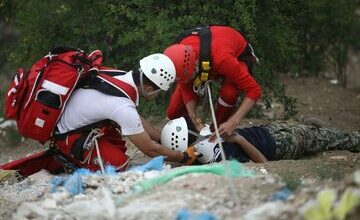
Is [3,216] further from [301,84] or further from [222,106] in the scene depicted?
[301,84]

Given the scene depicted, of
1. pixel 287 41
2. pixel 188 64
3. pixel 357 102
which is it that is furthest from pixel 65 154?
pixel 357 102

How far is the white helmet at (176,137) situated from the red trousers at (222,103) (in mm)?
462

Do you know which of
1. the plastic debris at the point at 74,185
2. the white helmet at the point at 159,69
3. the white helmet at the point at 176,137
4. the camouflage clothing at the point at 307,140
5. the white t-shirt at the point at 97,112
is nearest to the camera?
the plastic debris at the point at 74,185

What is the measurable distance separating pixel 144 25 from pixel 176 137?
2312mm

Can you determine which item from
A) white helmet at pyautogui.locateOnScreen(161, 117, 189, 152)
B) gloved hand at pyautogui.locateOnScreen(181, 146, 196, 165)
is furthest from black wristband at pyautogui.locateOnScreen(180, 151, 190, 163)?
white helmet at pyautogui.locateOnScreen(161, 117, 189, 152)

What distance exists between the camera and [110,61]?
952 cm

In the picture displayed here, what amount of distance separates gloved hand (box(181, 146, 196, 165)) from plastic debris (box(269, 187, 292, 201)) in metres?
2.52

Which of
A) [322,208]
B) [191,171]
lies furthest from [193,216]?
[191,171]

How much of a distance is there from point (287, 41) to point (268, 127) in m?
1.95

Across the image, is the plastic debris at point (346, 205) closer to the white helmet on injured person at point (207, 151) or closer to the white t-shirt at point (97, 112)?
the white t-shirt at point (97, 112)

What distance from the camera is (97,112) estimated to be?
20.6ft

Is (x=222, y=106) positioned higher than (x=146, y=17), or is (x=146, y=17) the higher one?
(x=146, y=17)

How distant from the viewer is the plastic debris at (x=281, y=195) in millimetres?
4211

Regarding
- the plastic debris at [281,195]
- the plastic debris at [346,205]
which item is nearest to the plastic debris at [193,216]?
the plastic debris at [281,195]
